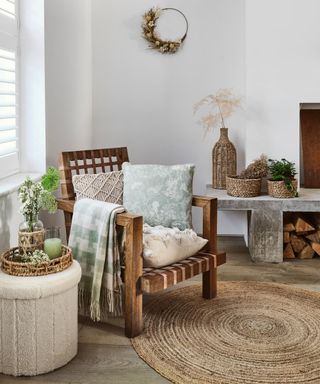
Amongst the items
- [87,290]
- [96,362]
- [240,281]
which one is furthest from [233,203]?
[96,362]

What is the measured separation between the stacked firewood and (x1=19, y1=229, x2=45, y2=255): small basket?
2.12 metres

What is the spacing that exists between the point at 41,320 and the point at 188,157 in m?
2.59

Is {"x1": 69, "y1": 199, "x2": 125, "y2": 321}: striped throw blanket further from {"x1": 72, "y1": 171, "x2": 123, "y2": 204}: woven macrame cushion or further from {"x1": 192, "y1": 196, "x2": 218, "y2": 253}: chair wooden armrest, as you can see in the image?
{"x1": 192, "y1": 196, "x2": 218, "y2": 253}: chair wooden armrest

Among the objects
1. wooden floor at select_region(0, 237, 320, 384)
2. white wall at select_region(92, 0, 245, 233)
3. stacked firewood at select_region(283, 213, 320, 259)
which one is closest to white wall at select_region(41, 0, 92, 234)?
white wall at select_region(92, 0, 245, 233)

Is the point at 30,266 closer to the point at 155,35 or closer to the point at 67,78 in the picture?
the point at 67,78

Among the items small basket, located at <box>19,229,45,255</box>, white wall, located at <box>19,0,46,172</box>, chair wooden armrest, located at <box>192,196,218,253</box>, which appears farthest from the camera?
white wall, located at <box>19,0,46,172</box>

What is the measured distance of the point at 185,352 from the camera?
8.65ft

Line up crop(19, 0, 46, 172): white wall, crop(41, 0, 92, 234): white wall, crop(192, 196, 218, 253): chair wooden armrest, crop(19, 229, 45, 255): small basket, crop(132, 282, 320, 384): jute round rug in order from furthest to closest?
crop(41, 0, 92, 234): white wall
crop(19, 0, 46, 172): white wall
crop(192, 196, 218, 253): chair wooden armrest
crop(19, 229, 45, 255): small basket
crop(132, 282, 320, 384): jute round rug

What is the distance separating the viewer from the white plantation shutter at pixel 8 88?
3.24 m

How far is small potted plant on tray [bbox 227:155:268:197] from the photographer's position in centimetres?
406

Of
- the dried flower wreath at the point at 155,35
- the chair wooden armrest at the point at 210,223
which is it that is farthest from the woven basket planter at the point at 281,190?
the dried flower wreath at the point at 155,35

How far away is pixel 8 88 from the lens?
334 centimetres

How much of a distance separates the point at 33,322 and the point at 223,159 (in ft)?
7.78

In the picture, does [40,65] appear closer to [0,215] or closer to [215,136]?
[0,215]
